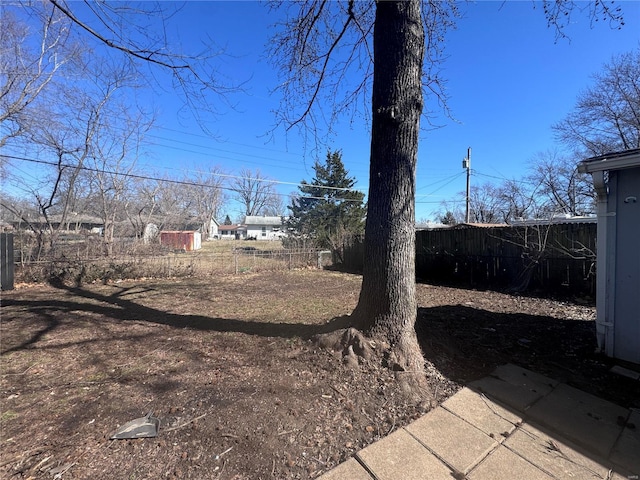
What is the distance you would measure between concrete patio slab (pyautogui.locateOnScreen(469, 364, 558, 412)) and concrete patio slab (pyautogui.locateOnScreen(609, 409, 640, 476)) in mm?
530

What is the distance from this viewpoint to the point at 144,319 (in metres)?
4.99

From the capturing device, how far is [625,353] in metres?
3.46

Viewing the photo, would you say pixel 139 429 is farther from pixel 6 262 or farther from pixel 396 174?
pixel 6 262

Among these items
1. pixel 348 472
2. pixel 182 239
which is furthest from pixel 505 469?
pixel 182 239

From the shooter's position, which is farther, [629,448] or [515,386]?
[515,386]

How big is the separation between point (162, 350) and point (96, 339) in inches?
47.6

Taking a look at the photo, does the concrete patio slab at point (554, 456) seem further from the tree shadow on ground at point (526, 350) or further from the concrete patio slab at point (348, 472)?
the concrete patio slab at point (348, 472)

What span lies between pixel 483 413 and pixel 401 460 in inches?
37.2

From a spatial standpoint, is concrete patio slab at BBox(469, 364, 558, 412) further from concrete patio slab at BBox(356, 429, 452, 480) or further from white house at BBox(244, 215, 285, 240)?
white house at BBox(244, 215, 285, 240)

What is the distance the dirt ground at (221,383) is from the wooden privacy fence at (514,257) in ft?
8.10

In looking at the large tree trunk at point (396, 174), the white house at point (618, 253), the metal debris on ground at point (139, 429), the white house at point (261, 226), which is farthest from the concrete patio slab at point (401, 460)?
the white house at point (261, 226)

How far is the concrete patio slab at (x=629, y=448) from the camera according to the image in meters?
1.85

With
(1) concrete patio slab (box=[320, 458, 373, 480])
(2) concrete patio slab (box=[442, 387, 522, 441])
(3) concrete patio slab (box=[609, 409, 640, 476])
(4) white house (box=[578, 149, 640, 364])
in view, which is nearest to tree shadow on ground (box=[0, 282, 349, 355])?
(2) concrete patio slab (box=[442, 387, 522, 441])

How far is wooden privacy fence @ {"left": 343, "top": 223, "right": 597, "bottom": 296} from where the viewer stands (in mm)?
7441
